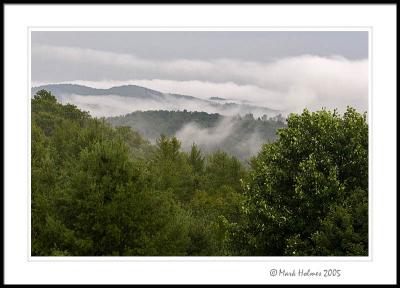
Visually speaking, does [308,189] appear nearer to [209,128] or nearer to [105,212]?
[105,212]

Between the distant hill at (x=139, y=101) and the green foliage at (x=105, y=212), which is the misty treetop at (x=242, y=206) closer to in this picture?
the green foliage at (x=105, y=212)

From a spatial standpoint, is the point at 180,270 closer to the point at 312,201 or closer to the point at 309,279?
the point at 309,279

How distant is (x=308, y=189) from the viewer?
878 inches

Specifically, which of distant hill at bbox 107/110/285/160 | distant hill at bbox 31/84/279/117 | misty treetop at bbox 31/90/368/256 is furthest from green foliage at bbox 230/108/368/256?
distant hill at bbox 107/110/285/160

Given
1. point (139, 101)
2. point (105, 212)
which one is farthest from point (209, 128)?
point (105, 212)

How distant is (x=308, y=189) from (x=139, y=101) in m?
12.9

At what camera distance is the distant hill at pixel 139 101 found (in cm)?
2545

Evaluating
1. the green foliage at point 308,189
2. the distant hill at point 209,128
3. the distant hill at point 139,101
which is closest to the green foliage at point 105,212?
the green foliage at point 308,189

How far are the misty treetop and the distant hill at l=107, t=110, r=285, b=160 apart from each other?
7.12 metres

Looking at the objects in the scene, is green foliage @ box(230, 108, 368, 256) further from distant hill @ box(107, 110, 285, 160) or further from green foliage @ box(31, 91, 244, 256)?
distant hill @ box(107, 110, 285, 160)

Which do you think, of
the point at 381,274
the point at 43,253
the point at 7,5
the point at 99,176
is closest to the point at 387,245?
the point at 381,274

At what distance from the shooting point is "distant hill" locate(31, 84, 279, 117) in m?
25.5

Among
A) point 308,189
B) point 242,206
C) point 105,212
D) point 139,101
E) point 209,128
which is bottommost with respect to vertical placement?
point 242,206

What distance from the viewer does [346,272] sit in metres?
14.5
